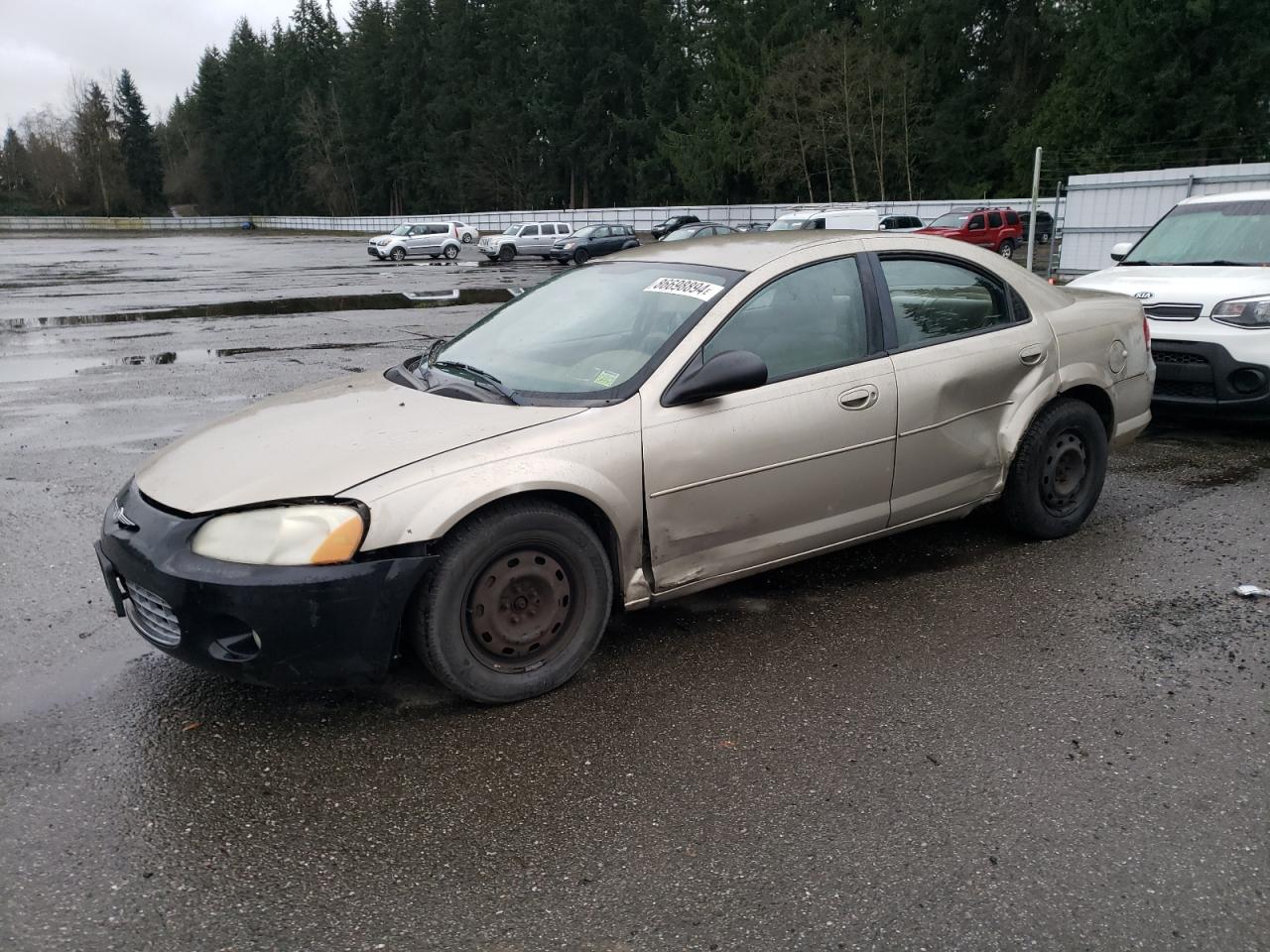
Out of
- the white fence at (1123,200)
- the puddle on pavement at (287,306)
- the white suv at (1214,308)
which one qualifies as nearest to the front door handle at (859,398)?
the white suv at (1214,308)

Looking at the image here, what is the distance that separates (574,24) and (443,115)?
18.7 m

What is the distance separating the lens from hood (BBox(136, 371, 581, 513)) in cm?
325

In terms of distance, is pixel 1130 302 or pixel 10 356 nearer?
pixel 1130 302

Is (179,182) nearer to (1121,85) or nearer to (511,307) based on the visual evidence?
(1121,85)

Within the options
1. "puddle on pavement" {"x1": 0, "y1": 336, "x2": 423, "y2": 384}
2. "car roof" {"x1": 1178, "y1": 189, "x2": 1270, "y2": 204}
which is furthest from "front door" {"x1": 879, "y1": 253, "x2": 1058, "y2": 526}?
"puddle on pavement" {"x1": 0, "y1": 336, "x2": 423, "y2": 384}

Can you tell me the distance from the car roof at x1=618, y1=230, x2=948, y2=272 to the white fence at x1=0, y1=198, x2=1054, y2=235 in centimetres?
3410

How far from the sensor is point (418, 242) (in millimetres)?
40938

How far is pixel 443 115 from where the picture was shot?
82312mm

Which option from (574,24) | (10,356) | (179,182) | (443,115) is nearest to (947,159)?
(574,24)

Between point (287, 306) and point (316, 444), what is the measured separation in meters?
16.8

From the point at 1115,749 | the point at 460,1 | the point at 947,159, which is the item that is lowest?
the point at 1115,749

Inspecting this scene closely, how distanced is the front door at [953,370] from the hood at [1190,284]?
232cm

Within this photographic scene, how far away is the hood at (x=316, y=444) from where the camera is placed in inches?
128

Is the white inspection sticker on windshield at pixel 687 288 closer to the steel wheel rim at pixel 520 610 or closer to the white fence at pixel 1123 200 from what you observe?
the steel wheel rim at pixel 520 610
